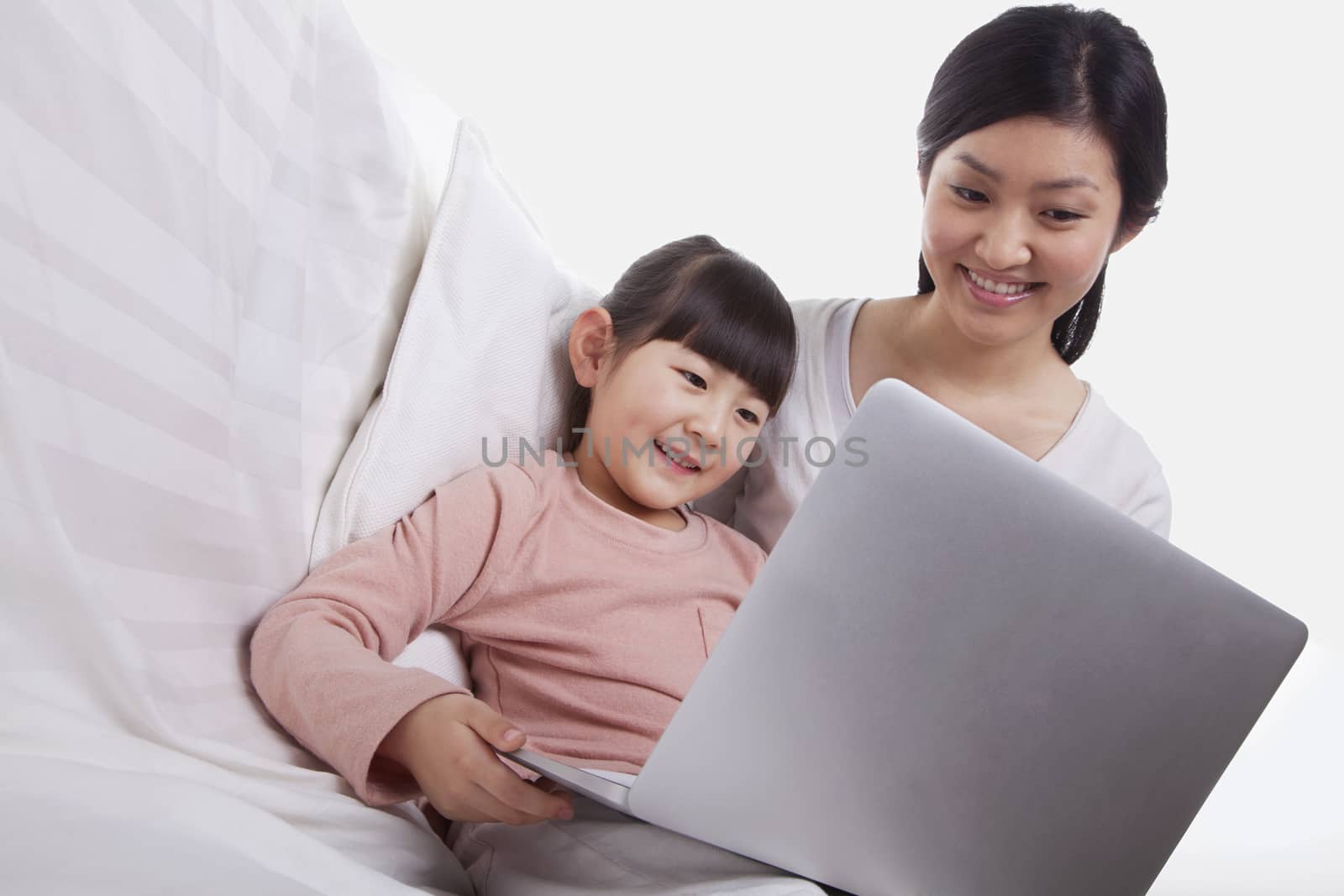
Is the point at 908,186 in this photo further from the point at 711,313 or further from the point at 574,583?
the point at 574,583

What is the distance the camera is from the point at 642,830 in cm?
78

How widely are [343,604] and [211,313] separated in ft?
0.88

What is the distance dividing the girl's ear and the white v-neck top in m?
0.31

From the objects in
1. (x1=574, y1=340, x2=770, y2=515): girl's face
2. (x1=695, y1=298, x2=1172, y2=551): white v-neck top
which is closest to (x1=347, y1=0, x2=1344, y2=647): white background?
(x1=695, y1=298, x2=1172, y2=551): white v-neck top

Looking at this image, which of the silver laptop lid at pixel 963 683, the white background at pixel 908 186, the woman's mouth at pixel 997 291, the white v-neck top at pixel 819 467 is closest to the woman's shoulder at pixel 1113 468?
the white v-neck top at pixel 819 467

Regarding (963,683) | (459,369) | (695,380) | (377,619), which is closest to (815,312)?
(695,380)

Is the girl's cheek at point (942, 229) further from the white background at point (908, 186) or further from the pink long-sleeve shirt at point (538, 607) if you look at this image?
the white background at point (908, 186)

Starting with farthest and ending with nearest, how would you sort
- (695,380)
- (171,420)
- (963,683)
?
(695,380)
(171,420)
(963,683)

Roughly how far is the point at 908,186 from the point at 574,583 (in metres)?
1.55

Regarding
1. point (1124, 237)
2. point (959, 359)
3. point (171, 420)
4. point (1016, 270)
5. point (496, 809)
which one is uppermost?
point (1124, 237)

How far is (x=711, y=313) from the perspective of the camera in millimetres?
1117

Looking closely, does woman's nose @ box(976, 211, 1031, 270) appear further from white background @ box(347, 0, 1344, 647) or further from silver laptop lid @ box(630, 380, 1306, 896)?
white background @ box(347, 0, 1344, 647)

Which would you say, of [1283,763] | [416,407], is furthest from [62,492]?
[1283,763]

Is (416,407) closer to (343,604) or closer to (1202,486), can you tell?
(343,604)
